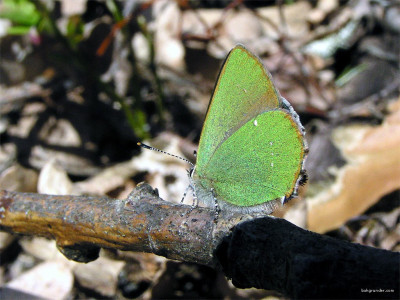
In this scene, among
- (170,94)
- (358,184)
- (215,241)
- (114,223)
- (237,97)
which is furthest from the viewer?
(170,94)

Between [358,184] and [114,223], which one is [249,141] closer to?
[114,223]

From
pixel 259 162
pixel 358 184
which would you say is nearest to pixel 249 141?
pixel 259 162

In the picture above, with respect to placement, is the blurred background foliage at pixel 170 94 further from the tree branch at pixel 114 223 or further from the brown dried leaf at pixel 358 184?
the tree branch at pixel 114 223

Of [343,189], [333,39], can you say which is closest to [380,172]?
[343,189]

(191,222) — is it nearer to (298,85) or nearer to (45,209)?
(45,209)

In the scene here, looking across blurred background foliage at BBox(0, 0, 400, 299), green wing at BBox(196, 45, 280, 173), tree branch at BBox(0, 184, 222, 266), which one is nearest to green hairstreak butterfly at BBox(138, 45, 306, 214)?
green wing at BBox(196, 45, 280, 173)

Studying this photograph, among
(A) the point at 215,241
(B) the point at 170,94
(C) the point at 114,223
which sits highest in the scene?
(A) the point at 215,241

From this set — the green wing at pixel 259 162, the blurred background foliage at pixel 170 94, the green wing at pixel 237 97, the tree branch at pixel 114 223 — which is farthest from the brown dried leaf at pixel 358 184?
the tree branch at pixel 114 223
